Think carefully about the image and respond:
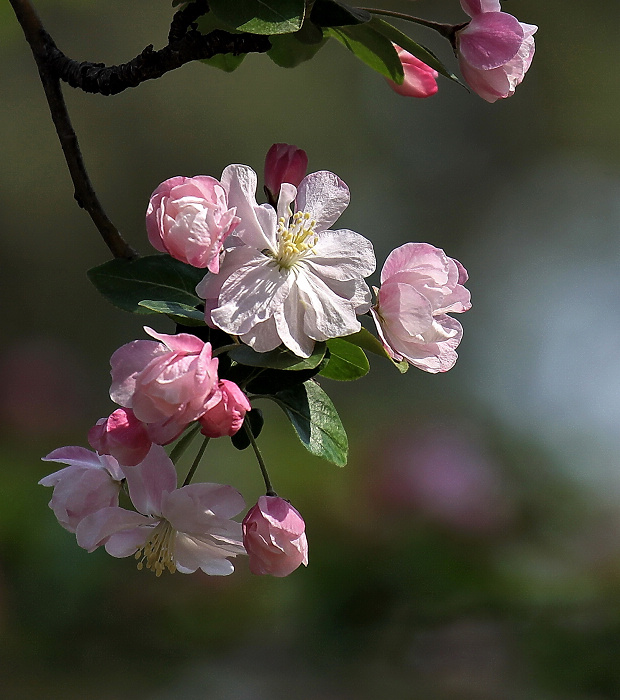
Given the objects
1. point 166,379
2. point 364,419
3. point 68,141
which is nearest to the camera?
point 166,379

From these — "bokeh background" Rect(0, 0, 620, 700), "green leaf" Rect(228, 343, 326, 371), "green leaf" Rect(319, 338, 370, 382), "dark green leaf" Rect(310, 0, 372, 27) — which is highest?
"dark green leaf" Rect(310, 0, 372, 27)

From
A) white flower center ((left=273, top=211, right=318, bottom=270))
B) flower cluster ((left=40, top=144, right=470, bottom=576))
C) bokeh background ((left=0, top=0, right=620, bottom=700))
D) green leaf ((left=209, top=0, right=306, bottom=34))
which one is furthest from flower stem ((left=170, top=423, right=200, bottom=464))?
bokeh background ((left=0, top=0, right=620, bottom=700))

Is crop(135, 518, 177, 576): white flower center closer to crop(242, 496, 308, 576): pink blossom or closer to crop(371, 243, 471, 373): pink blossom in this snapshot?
crop(242, 496, 308, 576): pink blossom

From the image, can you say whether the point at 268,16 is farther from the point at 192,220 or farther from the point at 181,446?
the point at 181,446

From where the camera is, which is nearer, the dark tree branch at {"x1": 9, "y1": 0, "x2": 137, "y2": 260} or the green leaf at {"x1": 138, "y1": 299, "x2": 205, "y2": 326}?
the green leaf at {"x1": 138, "y1": 299, "x2": 205, "y2": 326}

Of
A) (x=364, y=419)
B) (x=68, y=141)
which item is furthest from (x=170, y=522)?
(x=364, y=419)
